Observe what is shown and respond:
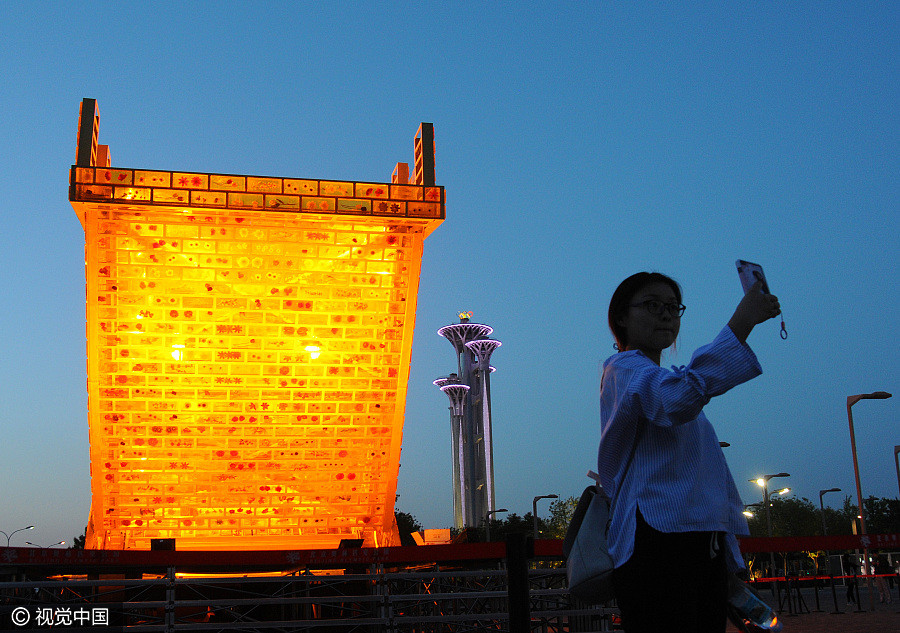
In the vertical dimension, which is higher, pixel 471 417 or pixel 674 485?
pixel 471 417

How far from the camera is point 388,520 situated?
15984mm

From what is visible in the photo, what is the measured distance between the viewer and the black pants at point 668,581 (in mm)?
2074

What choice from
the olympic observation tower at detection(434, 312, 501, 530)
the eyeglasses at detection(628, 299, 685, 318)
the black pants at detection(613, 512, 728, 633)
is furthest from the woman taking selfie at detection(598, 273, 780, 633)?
the olympic observation tower at detection(434, 312, 501, 530)

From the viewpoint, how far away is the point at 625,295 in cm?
252

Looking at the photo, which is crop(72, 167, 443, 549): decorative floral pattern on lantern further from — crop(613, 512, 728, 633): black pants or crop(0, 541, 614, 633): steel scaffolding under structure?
crop(613, 512, 728, 633): black pants

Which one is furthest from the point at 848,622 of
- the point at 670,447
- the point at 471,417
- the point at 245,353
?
the point at 471,417

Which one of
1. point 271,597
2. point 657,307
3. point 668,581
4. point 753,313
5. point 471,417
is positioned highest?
point 471,417

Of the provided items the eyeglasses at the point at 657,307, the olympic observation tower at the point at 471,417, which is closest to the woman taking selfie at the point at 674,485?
the eyeglasses at the point at 657,307

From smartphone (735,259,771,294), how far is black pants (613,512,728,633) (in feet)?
2.04

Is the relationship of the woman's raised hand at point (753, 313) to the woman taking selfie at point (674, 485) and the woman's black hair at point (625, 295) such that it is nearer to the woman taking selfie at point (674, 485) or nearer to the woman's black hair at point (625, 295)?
the woman taking selfie at point (674, 485)

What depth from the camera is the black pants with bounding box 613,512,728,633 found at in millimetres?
2074

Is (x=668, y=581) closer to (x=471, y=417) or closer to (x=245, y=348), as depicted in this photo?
(x=245, y=348)

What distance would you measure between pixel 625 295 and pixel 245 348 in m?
13.0

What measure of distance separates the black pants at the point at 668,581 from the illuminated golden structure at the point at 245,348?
12.8 meters
